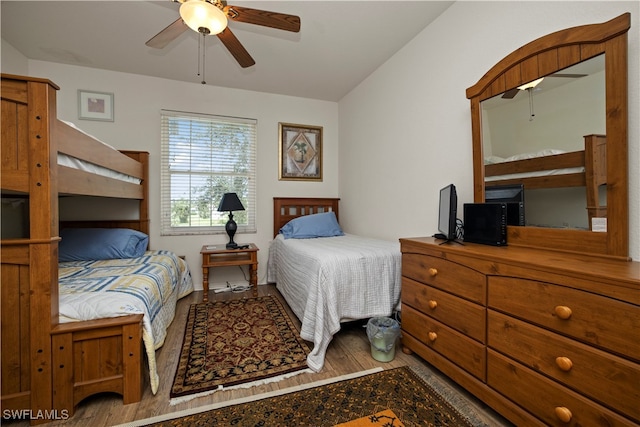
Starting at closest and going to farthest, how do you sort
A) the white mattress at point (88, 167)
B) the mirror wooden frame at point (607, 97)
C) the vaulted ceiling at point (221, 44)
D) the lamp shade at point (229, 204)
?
the mirror wooden frame at point (607, 97) < the white mattress at point (88, 167) < the vaulted ceiling at point (221, 44) < the lamp shade at point (229, 204)

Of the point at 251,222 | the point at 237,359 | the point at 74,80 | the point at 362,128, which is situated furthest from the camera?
the point at 251,222

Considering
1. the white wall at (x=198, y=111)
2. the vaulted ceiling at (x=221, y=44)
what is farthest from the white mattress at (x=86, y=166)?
the vaulted ceiling at (x=221, y=44)

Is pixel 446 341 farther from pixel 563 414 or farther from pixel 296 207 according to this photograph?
pixel 296 207

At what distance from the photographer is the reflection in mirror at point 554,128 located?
49.4 inches

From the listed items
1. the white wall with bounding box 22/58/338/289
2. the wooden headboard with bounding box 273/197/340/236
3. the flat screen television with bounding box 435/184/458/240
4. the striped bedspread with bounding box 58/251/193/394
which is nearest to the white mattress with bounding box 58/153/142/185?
the striped bedspread with bounding box 58/251/193/394

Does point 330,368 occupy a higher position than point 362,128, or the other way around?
point 362,128

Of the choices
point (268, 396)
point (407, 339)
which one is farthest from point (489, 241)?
point (268, 396)

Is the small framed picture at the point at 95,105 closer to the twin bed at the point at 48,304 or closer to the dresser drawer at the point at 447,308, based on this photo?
the twin bed at the point at 48,304

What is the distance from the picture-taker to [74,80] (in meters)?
2.89

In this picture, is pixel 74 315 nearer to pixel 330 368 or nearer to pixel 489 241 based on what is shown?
pixel 330 368

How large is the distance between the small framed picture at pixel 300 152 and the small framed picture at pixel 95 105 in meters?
1.98

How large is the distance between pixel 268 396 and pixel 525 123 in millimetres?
2130

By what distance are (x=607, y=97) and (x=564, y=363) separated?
3.84 feet

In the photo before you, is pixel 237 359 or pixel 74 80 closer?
pixel 237 359
